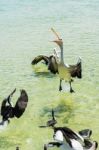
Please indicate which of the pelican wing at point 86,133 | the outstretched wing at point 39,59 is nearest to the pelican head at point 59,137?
the pelican wing at point 86,133

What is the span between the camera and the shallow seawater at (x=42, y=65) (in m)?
9.07

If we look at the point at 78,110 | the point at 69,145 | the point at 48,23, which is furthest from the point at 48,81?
the point at 48,23

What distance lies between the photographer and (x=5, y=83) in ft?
38.5

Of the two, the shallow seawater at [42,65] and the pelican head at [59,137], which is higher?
the shallow seawater at [42,65]

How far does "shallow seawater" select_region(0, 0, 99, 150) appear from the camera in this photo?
907 cm

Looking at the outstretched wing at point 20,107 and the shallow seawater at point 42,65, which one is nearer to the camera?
the outstretched wing at point 20,107

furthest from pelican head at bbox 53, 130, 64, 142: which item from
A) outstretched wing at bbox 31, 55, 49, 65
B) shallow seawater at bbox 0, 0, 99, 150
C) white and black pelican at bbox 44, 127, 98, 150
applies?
outstretched wing at bbox 31, 55, 49, 65

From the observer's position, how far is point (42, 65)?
1370cm

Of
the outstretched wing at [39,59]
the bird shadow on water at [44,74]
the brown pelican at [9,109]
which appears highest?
the outstretched wing at [39,59]

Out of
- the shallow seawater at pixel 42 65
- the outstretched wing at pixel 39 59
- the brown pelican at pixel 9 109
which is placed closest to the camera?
the brown pelican at pixel 9 109

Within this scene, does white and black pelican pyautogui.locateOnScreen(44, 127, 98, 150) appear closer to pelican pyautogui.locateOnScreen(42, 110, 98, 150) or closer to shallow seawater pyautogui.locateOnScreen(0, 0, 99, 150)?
pelican pyautogui.locateOnScreen(42, 110, 98, 150)

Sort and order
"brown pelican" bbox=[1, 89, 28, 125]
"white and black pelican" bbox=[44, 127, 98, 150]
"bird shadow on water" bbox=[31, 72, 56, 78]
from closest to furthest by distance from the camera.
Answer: "white and black pelican" bbox=[44, 127, 98, 150] < "brown pelican" bbox=[1, 89, 28, 125] < "bird shadow on water" bbox=[31, 72, 56, 78]

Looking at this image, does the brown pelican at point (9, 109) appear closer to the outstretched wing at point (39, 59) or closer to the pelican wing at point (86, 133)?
the pelican wing at point (86, 133)

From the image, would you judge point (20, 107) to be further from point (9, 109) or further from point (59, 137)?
point (59, 137)
